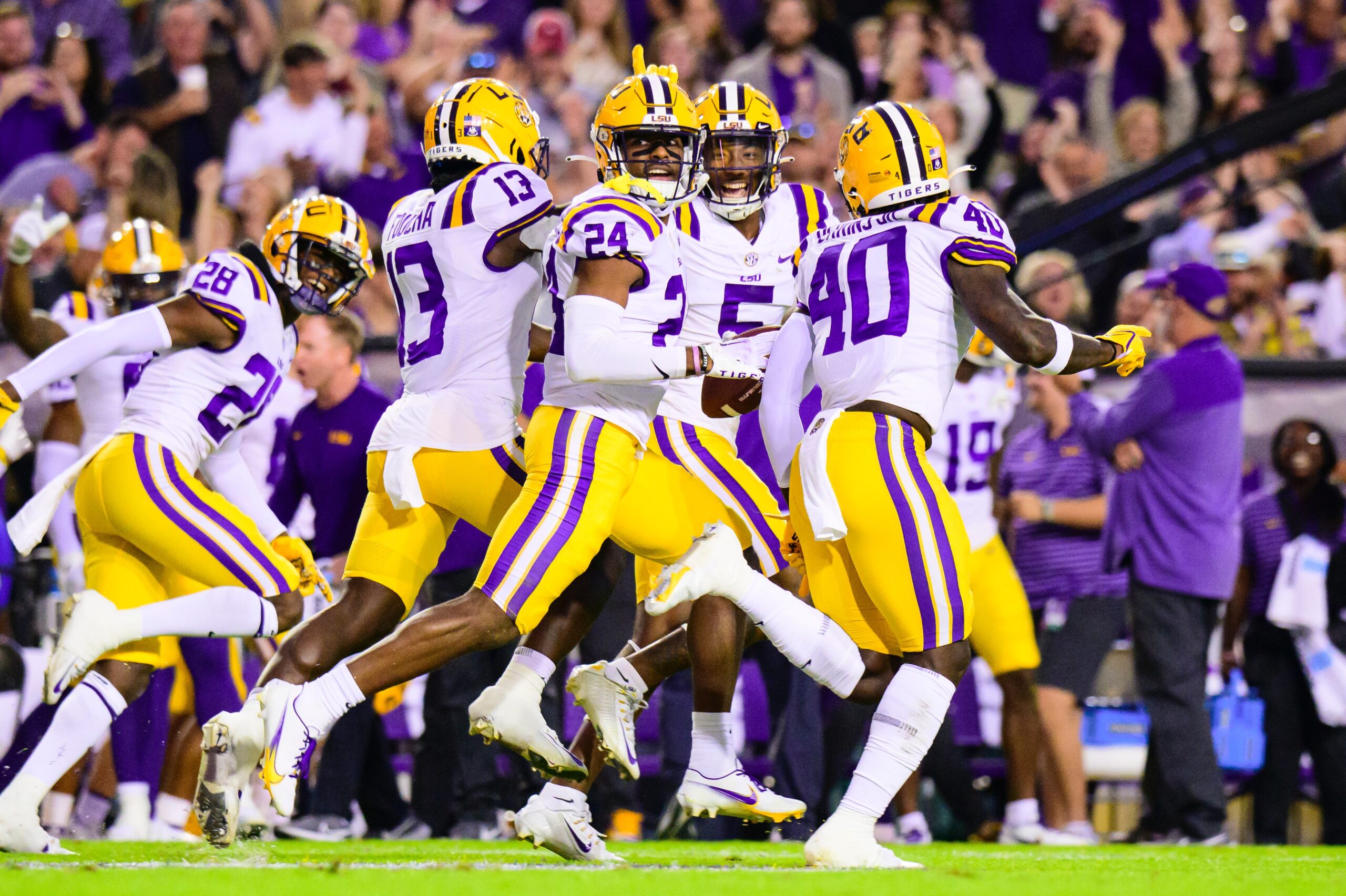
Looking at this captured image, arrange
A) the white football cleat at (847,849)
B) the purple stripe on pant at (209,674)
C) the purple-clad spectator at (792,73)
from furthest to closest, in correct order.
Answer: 1. the purple-clad spectator at (792,73)
2. the purple stripe on pant at (209,674)
3. the white football cleat at (847,849)

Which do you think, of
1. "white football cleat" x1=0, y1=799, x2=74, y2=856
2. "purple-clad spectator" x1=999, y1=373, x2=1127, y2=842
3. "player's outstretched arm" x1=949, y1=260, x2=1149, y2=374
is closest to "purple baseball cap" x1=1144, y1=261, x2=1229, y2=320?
"purple-clad spectator" x1=999, y1=373, x2=1127, y2=842

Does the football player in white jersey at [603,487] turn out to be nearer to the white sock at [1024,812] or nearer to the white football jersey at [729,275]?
the white football jersey at [729,275]

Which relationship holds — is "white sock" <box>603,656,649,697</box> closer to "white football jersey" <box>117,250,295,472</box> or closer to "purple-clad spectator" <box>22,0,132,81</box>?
"white football jersey" <box>117,250,295,472</box>

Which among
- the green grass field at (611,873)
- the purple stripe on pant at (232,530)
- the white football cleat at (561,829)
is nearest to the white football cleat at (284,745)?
the green grass field at (611,873)

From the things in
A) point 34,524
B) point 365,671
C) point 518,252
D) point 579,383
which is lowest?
point 365,671

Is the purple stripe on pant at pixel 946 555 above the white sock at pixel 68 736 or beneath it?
above

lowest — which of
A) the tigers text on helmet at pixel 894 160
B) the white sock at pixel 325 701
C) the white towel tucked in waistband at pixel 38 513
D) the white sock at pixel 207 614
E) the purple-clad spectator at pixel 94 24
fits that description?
the white sock at pixel 325 701

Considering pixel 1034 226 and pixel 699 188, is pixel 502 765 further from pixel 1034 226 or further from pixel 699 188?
pixel 1034 226

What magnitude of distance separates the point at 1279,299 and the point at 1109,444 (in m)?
2.52

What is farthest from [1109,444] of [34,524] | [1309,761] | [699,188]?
[34,524]

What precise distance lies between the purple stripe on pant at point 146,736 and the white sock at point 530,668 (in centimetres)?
209

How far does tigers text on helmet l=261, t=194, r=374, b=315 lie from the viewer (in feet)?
19.1

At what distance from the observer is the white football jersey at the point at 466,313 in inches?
201

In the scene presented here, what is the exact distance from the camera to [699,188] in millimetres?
5445
